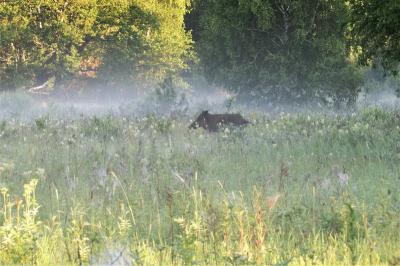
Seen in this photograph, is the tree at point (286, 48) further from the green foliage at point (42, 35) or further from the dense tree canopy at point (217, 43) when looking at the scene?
the green foliage at point (42, 35)

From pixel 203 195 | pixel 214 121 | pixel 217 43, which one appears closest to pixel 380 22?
pixel 214 121

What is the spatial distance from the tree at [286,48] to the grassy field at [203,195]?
629 cm

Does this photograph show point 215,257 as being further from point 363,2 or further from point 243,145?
point 363,2

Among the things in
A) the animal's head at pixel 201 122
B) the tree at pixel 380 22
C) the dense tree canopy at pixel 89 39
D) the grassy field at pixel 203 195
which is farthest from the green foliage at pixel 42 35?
the tree at pixel 380 22

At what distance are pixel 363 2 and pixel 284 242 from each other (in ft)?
27.4

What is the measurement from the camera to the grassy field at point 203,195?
4379 millimetres

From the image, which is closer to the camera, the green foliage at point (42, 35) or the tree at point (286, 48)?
the tree at point (286, 48)

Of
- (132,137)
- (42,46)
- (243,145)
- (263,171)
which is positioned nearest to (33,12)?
(42,46)

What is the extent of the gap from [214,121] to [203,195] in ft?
25.9

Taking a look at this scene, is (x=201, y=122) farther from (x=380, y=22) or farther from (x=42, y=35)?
(x=42, y=35)

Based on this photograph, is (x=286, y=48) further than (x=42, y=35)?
No

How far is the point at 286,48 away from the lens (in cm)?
2211

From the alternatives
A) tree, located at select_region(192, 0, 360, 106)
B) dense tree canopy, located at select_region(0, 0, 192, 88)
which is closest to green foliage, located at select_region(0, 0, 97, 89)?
dense tree canopy, located at select_region(0, 0, 192, 88)

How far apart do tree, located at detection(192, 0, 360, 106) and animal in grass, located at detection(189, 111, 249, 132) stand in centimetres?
722
